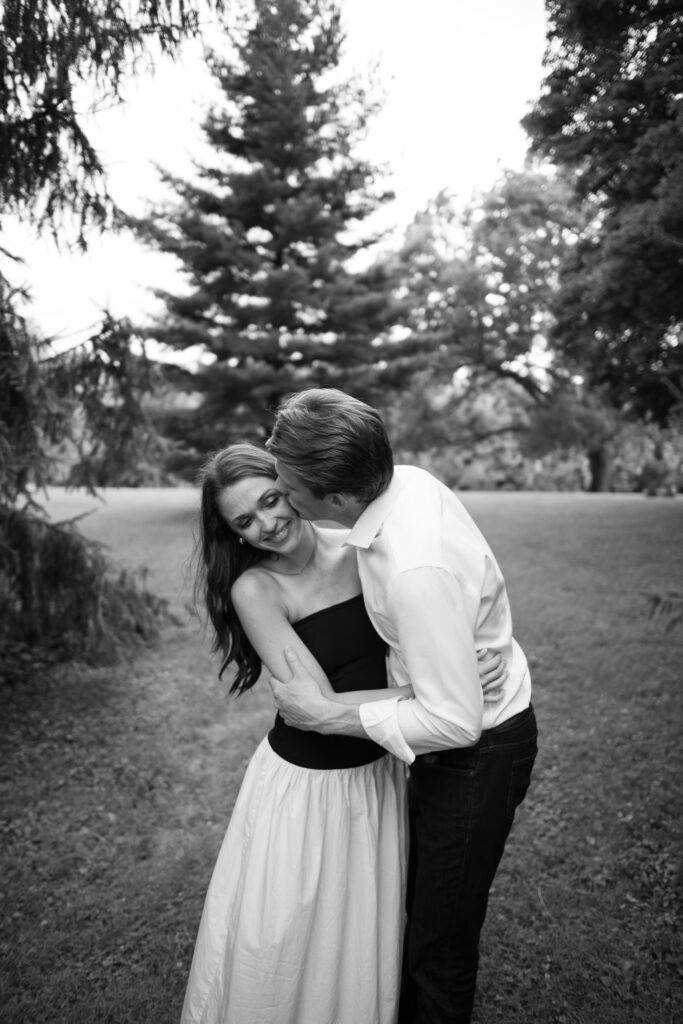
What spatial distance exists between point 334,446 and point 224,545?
2.11 feet

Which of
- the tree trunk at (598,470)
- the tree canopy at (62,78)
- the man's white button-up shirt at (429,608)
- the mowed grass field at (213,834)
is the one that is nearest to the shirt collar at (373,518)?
the man's white button-up shirt at (429,608)

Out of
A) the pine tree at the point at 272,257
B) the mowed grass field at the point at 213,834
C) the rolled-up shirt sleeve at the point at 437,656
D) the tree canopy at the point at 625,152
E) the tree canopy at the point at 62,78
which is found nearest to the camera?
the rolled-up shirt sleeve at the point at 437,656

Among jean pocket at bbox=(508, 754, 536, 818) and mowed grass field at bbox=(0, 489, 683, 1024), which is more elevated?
jean pocket at bbox=(508, 754, 536, 818)

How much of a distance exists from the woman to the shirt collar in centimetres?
34

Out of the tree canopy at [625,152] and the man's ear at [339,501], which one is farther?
the tree canopy at [625,152]

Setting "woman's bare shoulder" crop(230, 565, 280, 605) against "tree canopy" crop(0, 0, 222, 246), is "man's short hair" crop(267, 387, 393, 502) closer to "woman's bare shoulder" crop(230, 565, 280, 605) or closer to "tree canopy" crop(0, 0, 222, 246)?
"woman's bare shoulder" crop(230, 565, 280, 605)

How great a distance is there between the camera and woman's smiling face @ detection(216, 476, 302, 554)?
2119mm

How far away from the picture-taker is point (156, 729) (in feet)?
16.8

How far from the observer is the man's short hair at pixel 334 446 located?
181cm

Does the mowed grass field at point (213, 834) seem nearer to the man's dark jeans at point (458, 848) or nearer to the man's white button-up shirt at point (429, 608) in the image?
the man's dark jeans at point (458, 848)

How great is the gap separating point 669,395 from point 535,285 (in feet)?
37.3

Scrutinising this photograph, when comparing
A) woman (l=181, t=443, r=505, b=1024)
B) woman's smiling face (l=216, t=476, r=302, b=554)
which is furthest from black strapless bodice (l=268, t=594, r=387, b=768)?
woman's smiling face (l=216, t=476, r=302, b=554)

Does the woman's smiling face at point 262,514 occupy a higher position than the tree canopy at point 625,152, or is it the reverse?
the tree canopy at point 625,152

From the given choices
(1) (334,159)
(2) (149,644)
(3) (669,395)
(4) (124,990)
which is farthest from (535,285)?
(4) (124,990)
